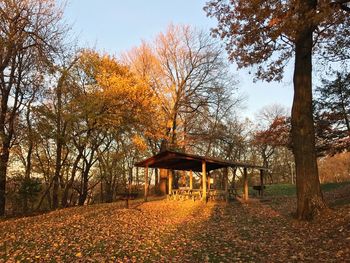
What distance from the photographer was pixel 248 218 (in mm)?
12461

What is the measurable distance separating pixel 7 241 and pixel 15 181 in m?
12.0

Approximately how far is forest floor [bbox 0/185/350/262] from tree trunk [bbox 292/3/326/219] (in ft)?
2.05

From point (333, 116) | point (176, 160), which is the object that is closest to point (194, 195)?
point (176, 160)

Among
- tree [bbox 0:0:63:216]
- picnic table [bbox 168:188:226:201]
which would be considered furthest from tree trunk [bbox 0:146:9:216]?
picnic table [bbox 168:188:226:201]

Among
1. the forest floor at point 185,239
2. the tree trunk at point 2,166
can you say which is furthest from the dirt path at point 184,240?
the tree trunk at point 2,166

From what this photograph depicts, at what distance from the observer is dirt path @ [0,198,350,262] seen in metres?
7.07

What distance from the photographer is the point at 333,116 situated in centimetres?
1975

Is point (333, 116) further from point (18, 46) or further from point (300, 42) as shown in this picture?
point (18, 46)

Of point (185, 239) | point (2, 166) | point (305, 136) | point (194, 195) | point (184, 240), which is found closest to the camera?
point (184, 240)

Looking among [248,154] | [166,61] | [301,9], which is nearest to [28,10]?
[301,9]

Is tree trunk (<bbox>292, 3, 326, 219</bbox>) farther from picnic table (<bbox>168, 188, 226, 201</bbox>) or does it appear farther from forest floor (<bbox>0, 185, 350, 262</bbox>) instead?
picnic table (<bbox>168, 188, 226, 201</bbox>)

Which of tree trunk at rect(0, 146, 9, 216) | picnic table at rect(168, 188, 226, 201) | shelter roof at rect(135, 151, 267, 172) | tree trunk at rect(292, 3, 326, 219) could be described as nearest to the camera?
tree trunk at rect(292, 3, 326, 219)

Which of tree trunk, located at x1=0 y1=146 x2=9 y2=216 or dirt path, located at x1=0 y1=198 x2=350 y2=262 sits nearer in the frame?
dirt path, located at x1=0 y1=198 x2=350 y2=262

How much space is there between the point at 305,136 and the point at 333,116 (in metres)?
10.6
